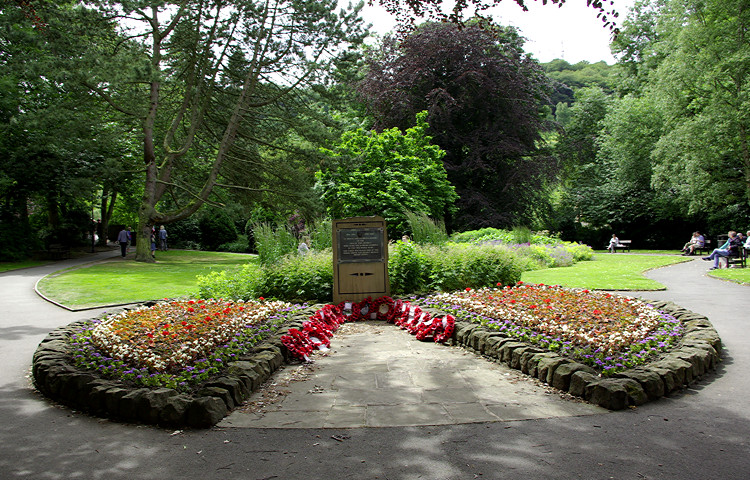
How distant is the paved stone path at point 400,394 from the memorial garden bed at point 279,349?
22 centimetres

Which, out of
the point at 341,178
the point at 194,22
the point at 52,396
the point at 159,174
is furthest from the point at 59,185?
the point at 52,396

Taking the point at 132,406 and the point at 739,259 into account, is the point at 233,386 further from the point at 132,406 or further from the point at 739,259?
the point at 739,259

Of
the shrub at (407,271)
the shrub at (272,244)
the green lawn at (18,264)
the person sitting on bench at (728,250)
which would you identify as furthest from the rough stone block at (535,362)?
the green lawn at (18,264)

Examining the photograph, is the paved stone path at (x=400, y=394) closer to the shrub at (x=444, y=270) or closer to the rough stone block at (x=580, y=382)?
the rough stone block at (x=580, y=382)

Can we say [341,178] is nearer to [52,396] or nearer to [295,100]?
[295,100]

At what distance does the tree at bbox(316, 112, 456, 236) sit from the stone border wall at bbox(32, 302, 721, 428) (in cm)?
1318

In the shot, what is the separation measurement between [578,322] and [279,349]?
140 inches

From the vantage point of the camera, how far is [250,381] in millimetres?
4738

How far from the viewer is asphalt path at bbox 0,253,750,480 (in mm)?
3191

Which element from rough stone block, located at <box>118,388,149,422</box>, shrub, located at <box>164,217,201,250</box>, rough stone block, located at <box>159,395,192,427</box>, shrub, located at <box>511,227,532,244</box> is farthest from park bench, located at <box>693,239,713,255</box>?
shrub, located at <box>164,217,201,250</box>

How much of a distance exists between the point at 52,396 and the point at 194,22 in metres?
17.5

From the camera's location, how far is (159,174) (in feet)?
71.2

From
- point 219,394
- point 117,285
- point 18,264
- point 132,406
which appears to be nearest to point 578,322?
point 219,394

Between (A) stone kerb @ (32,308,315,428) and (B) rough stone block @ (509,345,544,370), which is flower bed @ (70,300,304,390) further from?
(B) rough stone block @ (509,345,544,370)
